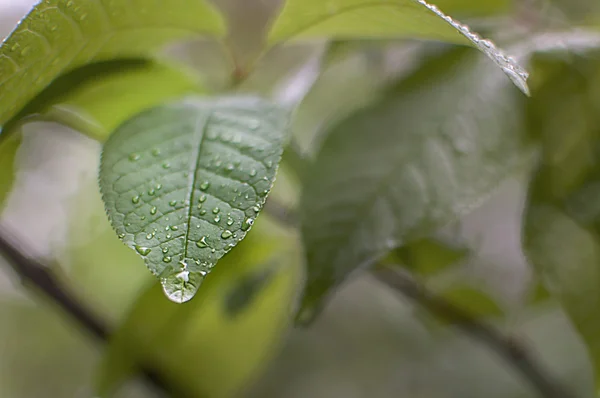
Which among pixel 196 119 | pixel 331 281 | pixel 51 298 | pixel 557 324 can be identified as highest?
pixel 196 119

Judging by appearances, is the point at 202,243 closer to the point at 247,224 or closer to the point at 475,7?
the point at 247,224

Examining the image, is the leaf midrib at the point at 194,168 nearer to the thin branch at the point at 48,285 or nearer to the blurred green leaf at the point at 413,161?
the blurred green leaf at the point at 413,161

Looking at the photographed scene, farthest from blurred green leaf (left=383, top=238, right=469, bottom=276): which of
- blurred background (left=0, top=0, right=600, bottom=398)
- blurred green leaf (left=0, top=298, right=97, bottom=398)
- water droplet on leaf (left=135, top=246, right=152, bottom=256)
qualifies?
blurred green leaf (left=0, top=298, right=97, bottom=398)

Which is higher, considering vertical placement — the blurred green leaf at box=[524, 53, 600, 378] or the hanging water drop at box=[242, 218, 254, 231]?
the hanging water drop at box=[242, 218, 254, 231]

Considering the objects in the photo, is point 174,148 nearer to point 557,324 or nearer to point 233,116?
point 233,116

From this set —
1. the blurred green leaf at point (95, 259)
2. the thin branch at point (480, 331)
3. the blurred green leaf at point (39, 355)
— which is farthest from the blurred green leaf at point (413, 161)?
the blurred green leaf at point (39, 355)

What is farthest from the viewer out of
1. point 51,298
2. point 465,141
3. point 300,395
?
point 300,395

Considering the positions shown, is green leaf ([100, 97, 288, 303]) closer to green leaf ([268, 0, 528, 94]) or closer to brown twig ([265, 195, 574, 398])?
green leaf ([268, 0, 528, 94])

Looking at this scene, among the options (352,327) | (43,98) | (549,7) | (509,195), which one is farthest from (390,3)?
(352,327)
